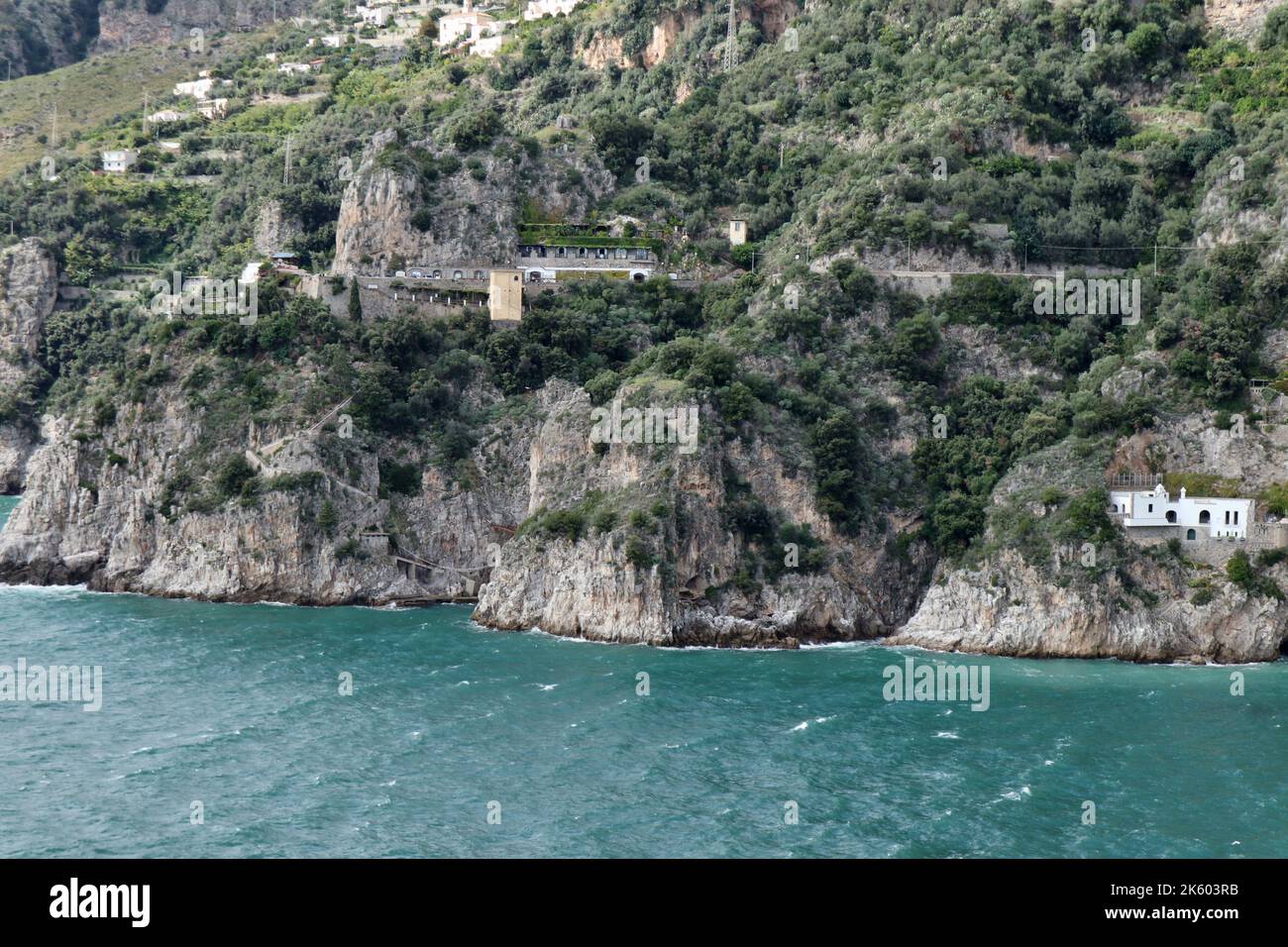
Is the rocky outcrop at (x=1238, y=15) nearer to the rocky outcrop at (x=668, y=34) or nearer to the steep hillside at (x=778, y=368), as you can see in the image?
the steep hillside at (x=778, y=368)

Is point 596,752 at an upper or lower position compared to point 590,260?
lower

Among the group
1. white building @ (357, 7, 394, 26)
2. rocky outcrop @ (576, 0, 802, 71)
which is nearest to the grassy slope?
white building @ (357, 7, 394, 26)

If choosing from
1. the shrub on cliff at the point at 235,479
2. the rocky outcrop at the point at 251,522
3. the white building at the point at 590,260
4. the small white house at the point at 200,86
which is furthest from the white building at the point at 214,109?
the shrub on cliff at the point at 235,479

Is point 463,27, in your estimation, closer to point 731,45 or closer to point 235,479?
point 731,45

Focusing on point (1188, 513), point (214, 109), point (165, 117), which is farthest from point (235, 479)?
point (165, 117)

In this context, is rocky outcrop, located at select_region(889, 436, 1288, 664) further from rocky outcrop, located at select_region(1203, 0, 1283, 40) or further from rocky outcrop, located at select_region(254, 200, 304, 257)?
rocky outcrop, located at select_region(254, 200, 304, 257)

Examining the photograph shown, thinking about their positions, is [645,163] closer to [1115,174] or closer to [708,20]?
[708,20]
